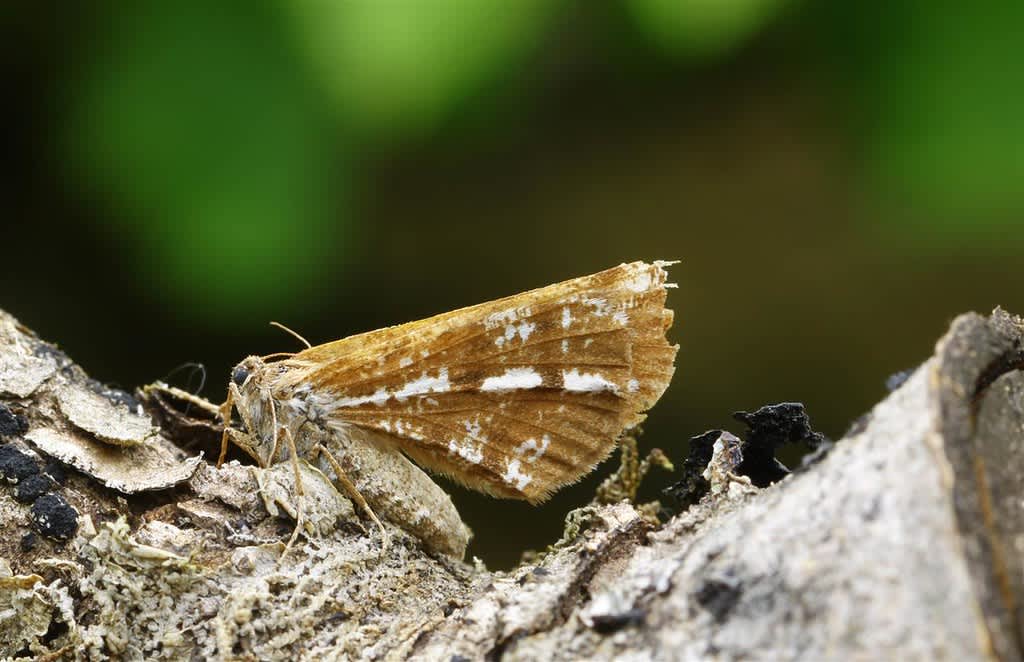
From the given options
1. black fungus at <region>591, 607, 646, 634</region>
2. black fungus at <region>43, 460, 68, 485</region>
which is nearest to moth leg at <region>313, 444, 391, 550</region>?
black fungus at <region>43, 460, 68, 485</region>

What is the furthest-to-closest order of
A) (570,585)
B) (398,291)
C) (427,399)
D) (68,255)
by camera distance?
(398,291) → (68,255) → (427,399) → (570,585)

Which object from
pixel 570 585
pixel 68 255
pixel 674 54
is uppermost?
pixel 674 54

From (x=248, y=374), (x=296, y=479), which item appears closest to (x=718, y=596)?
(x=296, y=479)

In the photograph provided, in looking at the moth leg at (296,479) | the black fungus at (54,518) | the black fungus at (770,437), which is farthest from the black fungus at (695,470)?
the black fungus at (54,518)

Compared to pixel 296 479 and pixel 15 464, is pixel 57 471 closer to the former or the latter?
pixel 15 464

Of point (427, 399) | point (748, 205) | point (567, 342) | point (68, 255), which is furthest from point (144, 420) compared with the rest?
point (748, 205)

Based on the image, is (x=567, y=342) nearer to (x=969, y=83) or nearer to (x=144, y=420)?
(x=144, y=420)
